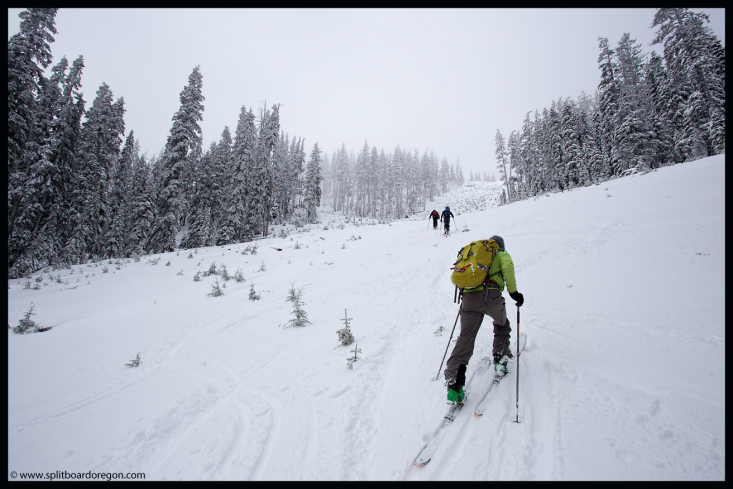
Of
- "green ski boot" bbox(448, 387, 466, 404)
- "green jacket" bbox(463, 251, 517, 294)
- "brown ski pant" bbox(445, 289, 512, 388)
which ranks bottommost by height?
"green ski boot" bbox(448, 387, 466, 404)

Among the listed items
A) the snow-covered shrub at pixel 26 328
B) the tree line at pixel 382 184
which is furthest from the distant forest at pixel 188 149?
the tree line at pixel 382 184

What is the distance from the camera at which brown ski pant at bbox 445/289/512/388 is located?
3652 mm

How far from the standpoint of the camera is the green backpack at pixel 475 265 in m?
3.87

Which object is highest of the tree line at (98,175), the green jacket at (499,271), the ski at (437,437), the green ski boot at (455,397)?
the tree line at (98,175)

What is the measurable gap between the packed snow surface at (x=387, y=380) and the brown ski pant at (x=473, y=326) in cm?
46

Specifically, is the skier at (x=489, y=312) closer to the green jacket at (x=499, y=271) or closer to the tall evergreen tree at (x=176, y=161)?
the green jacket at (x=499, y=271)

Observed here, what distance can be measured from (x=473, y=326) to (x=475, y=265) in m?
0.88

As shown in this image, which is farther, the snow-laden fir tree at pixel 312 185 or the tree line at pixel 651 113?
the snow-laden fir tree at pixel 312 185

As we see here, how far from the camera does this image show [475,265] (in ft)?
12.8

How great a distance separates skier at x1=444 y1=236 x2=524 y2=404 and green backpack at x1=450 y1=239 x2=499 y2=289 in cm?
12

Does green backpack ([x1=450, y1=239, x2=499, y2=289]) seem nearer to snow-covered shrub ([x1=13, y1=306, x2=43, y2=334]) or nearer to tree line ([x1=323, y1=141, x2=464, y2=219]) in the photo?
snow-covered shrub ([x1=13, y1=306, x2=43, y2=334])

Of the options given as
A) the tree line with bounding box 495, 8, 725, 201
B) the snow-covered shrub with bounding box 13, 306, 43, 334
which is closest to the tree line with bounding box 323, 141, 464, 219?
the tree line with bounding box 495, 8, 725, 201

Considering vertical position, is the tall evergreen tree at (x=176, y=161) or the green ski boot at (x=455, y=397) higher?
the tall evergreen tree at (x=176, y=161)

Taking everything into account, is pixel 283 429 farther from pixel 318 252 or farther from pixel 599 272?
pixel 318 252
